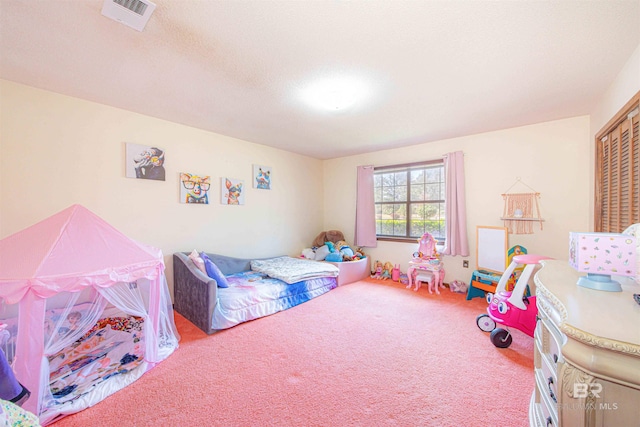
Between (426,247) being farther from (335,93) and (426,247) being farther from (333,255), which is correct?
(335,93)

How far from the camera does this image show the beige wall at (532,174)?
3.23 meters

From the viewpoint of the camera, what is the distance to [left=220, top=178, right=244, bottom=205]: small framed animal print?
13.0 feet

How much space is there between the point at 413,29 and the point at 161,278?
2.82 meters

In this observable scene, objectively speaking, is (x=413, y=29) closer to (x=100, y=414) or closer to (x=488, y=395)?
(x=488, y=395)

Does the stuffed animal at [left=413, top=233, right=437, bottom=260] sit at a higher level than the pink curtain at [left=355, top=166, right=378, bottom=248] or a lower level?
lower

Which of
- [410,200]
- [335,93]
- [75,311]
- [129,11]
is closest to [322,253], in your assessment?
[410,200]

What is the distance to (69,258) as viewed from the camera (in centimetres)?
178

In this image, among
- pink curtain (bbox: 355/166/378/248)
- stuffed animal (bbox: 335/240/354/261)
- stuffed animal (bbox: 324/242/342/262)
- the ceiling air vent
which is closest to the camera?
the ceiling air vent

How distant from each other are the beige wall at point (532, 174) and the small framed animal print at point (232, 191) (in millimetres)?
3070

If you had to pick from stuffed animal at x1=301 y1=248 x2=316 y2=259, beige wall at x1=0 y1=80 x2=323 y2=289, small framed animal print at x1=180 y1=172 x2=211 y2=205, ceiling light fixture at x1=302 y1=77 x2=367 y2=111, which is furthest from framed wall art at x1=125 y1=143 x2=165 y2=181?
stuffed animal at x1=301 y1=248 x2=316 y2=259

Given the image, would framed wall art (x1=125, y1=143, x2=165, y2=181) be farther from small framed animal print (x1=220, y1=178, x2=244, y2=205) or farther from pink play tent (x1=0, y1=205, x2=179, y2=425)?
pink play tent (x1=0, y1=205, x2=179, y2=425)

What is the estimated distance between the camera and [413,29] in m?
1.63

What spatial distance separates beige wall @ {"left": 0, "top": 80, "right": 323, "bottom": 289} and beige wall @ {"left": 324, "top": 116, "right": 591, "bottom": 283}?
2871 mm

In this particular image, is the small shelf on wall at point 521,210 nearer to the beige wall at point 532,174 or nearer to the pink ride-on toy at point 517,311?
the beige wall at point 532,174
